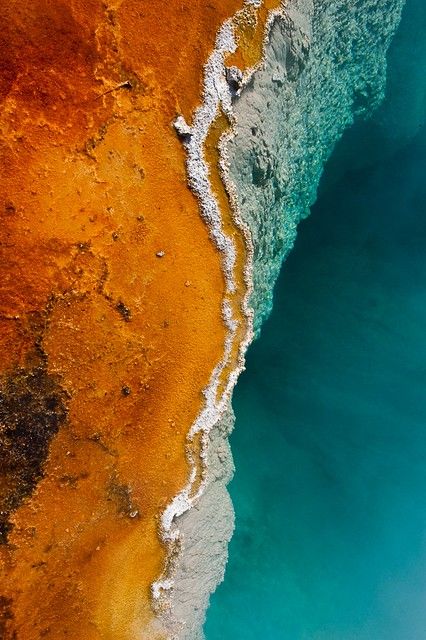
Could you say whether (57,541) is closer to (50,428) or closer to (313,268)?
(50,428)

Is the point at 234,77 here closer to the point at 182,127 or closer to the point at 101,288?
the point at 182,127

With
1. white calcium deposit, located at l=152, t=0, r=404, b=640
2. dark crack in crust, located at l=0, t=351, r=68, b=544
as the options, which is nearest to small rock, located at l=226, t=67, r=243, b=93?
white calcium deposit, located at l=152, t=0, r=404, b=640

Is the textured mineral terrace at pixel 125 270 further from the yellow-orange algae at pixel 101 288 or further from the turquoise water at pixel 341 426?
the turquoise water at pixel 341 426

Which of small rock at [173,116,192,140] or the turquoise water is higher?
small rock at [173,116,192,140]

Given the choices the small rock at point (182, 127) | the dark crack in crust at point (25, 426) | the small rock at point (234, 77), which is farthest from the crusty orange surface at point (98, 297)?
the small rock at point (234, 77)

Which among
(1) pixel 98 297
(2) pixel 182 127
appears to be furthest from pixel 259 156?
(1) pixel 98 297

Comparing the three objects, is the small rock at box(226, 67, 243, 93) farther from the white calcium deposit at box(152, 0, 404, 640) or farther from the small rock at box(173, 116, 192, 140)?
the small rock at box(173, 116, 192, 140)
